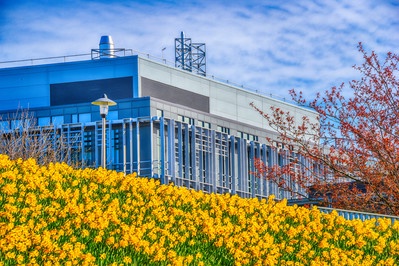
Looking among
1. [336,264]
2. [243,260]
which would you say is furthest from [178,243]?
[336,264]

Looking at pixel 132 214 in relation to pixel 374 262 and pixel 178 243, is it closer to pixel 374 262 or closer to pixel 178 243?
pixel 178 243

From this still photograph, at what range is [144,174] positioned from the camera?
174ft

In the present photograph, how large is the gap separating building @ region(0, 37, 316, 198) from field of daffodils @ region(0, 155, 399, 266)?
111 feet

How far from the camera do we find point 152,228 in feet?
46.7

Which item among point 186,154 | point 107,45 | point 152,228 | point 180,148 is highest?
point 107,45

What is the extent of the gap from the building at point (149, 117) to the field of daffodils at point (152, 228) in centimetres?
3386

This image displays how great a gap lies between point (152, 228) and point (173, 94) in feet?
152

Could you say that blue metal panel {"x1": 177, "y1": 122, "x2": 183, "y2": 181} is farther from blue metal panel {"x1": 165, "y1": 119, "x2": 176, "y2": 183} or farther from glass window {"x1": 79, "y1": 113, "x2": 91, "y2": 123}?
glass window {"x1": 79, "y1": 113, "x2": 91, "y2": 123}

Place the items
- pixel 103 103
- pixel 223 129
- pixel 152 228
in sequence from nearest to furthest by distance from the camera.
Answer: pixel 152 228, pixel 103 103, pixel 223 129

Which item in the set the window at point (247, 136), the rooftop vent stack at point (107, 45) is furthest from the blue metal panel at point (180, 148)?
the rooftop vent stack at point (107, 45)

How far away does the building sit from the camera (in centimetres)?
5362

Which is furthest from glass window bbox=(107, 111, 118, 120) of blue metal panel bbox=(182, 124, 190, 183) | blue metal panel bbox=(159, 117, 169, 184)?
blue metal panel bbox=(182, 124, 190, 183)

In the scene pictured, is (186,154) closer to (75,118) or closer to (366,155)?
(75,118)

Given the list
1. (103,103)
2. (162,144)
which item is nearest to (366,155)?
(103,103)
